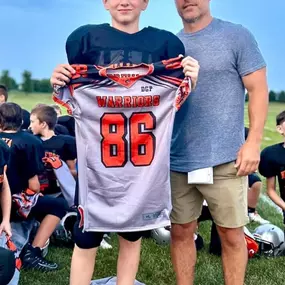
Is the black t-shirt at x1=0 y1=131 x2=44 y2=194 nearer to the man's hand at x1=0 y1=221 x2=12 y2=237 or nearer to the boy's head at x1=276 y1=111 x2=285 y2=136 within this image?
the man's hand at x1=0 y1=221 x2=12 y2=237

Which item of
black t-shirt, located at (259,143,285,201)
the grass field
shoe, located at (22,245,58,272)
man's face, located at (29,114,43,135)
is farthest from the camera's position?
man's face, located at (29,114,43,135)

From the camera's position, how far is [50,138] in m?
5.79

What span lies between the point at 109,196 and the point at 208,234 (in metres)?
3.11

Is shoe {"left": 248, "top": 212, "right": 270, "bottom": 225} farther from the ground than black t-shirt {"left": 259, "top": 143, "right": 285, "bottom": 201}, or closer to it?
closer to it

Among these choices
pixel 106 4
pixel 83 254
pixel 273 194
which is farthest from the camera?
pixel 273 194

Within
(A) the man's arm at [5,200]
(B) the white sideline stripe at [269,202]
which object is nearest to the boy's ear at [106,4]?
(A) the man's arm at [5,200]

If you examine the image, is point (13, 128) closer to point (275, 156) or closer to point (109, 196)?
point (109, 196)

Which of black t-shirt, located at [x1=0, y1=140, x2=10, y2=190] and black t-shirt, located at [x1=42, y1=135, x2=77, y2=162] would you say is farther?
black t-shirt, located at [x1=42, y1=135, x2=77, y2=162]

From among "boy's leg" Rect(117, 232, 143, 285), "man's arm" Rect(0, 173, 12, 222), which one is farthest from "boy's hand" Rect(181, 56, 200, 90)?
"man's arm" Rect(0, 173, 12, 222)

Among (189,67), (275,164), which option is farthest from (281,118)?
(189,67)

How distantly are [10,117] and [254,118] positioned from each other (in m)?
2.07

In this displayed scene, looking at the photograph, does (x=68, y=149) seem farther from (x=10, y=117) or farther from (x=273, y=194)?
(x=273, y=194)

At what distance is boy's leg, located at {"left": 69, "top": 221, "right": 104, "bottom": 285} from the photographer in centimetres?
317

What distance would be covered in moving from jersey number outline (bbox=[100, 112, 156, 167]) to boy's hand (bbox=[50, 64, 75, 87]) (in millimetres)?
269
